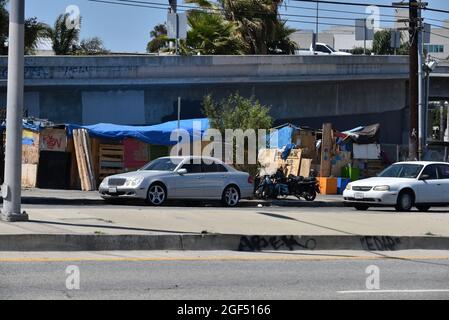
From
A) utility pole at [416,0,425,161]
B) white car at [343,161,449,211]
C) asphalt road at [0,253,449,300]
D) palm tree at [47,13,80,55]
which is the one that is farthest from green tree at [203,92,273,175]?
palm tree at [47,13,80,55]

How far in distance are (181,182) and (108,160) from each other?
22.5 ft

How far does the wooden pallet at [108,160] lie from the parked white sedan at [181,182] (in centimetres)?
586

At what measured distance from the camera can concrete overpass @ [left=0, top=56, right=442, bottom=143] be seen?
117 feet

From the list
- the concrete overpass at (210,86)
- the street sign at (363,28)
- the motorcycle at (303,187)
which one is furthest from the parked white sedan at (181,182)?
the street sign at (363,28)

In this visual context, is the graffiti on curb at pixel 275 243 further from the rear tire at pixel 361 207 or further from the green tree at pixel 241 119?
the green tree at pixel 241 119

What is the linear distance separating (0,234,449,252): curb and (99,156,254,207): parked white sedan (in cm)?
883

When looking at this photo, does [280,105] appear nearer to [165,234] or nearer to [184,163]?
[184,163]

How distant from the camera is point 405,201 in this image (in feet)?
78.8

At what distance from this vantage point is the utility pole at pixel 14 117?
14.5 m

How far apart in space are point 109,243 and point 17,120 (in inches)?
118

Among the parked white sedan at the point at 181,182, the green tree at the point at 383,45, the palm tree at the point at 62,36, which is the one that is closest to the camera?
the parked white sedan at the point at 181,182

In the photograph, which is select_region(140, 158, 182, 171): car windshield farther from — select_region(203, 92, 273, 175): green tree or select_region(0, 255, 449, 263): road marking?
select_region(0, 255, 449, 263): road marking

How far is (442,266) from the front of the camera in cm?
1340

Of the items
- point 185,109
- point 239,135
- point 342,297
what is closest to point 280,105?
point 185,109
